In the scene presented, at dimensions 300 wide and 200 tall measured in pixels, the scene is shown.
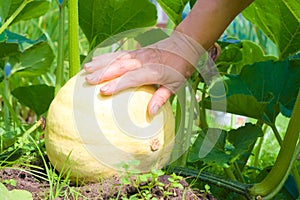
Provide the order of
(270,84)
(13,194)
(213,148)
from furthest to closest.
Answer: (270,84) → (213,148) → (13,194)

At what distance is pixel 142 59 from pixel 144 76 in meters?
0.04

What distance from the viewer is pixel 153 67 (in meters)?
1.22

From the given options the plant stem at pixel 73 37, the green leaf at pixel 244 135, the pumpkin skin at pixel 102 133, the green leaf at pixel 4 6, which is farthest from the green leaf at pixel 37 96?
the green leaf at pixel 244 135

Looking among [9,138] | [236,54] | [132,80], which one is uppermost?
[132,80]

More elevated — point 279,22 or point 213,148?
point 279,22

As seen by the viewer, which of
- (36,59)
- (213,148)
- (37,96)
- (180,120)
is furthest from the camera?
(36,59)

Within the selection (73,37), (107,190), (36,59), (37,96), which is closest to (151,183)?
(107,190)

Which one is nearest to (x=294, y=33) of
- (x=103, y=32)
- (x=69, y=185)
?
(x=103, y=32)

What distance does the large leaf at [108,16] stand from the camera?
1591mm

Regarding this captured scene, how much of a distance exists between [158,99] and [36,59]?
2.57ft

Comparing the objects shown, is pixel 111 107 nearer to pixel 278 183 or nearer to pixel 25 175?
pixel 25 175

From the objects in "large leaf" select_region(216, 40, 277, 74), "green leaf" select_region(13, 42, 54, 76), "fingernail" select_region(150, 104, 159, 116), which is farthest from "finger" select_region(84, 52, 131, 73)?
"green leaf" select_region(13, 42, 54, 76)

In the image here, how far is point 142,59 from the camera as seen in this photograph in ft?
4.03

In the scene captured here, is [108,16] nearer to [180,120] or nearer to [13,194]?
[180,120]
